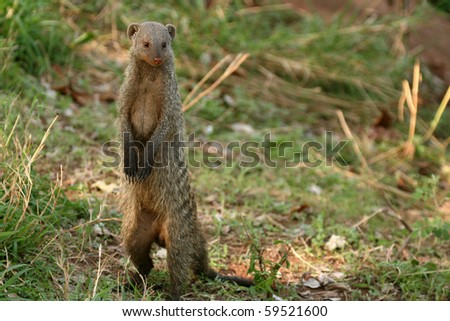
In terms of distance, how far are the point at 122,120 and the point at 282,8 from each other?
4626 millimetres

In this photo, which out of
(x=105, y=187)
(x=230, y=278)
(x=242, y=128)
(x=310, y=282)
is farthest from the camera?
(x=242, y=128)

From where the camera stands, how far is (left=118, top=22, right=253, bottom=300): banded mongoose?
3.29 meters

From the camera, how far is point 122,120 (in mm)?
3332

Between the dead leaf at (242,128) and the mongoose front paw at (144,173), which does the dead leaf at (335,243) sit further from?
the dead leaf at (242,128)

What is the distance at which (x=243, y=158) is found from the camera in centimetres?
543

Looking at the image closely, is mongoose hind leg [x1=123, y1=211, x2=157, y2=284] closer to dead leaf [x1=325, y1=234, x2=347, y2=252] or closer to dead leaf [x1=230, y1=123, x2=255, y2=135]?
dead leaf [x1=325, y1=234, x2=347, y2=252]

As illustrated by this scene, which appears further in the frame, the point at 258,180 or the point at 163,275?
the point at 258,180

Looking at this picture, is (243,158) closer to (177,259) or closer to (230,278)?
(230,278)

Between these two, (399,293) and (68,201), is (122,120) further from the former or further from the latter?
(399,293)

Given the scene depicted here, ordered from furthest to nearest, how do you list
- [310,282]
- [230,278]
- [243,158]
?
[243,158] < [310,282] < [230,278]

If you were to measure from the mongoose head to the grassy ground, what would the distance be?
0.63 meters

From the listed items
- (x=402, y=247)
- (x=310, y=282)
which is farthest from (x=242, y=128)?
(x=310, y=282)

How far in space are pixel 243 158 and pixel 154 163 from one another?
2137 millimetres
